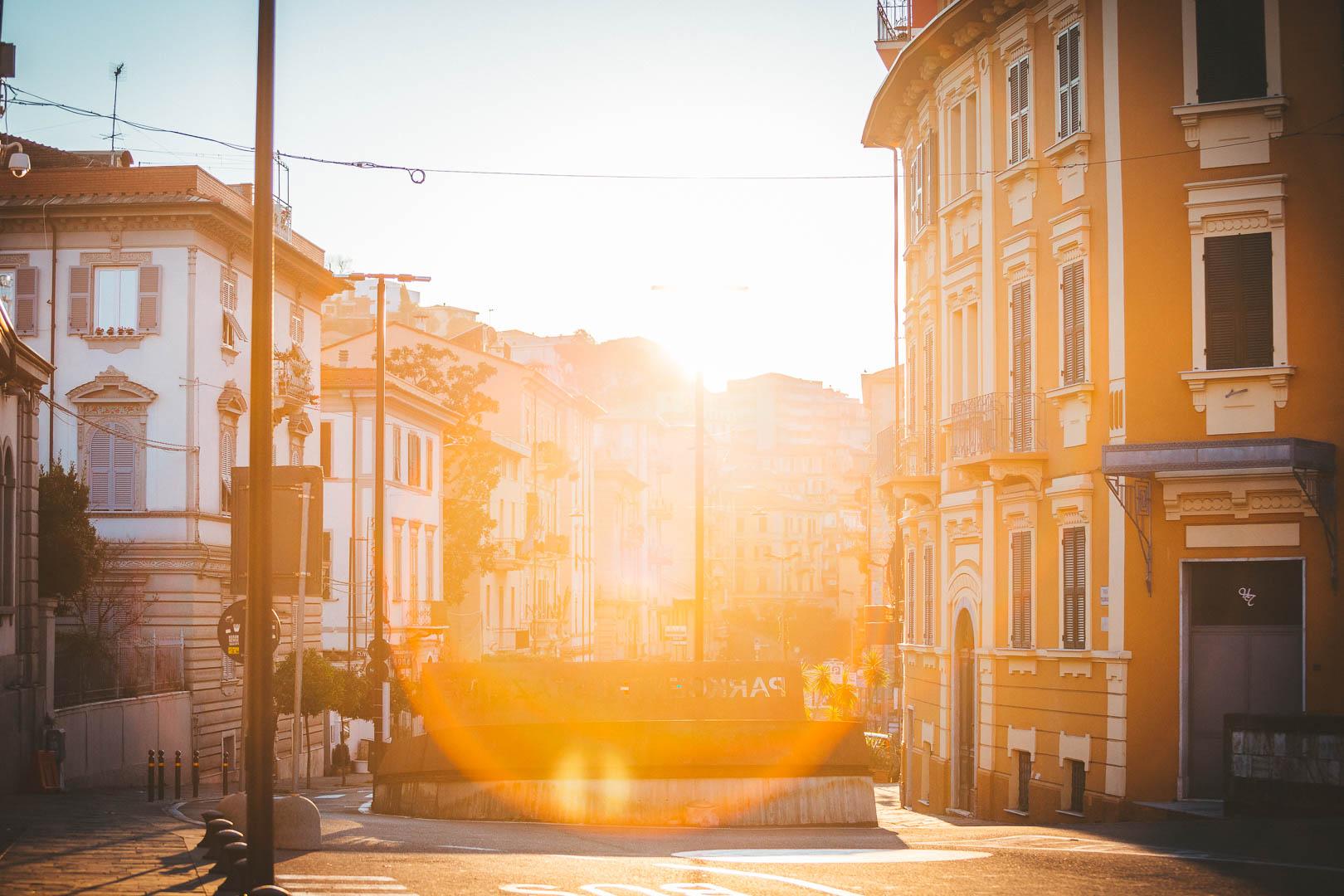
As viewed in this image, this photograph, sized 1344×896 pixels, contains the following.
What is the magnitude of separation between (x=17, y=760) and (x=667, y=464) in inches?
3965

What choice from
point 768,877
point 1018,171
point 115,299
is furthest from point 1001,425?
point 115,299

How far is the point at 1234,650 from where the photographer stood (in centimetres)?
2448

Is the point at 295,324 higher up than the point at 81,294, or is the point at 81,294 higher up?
the point at 295,324

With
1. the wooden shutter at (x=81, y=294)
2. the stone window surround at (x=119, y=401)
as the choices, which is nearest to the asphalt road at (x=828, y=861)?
the stone window surround at (x=119, y=401)

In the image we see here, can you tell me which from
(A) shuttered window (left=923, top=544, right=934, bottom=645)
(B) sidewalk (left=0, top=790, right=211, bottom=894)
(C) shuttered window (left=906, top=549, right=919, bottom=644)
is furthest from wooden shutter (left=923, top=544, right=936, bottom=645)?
(B) sidewalk (left=0, top=790, right=211, bottom=894)

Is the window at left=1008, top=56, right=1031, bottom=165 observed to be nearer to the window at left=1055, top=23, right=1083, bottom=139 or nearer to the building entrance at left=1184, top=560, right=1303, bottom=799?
the window at left=1055, top=23, right=1083, bottom=139

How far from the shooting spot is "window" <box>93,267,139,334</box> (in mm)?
41656

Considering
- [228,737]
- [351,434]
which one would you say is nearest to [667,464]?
[351,434]

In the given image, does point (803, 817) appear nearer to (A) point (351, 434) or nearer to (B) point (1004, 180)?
(B) point (1004, 180)

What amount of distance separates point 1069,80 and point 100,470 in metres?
25.7

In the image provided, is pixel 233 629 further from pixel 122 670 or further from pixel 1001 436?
pixel 122 670

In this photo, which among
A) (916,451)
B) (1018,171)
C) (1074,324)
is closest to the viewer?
(1074,324)

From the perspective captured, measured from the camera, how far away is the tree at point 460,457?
224 feet

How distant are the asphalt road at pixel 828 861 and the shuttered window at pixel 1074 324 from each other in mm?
8092
